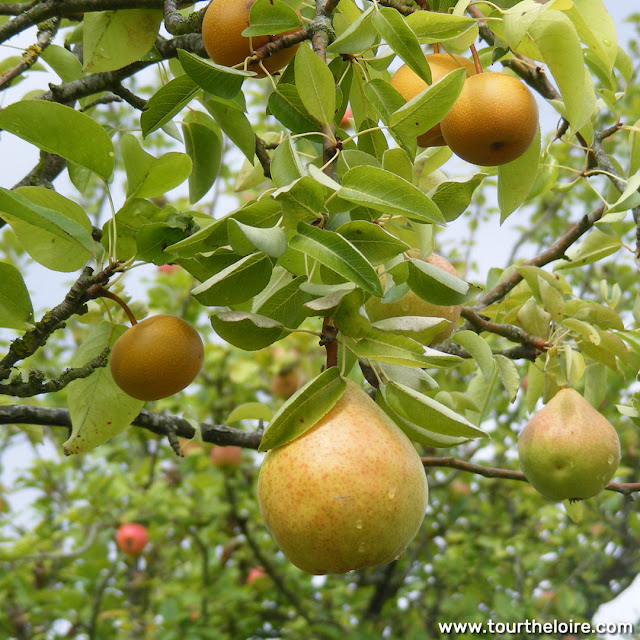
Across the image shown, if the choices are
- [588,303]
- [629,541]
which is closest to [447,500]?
[629,541]

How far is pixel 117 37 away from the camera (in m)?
1.37

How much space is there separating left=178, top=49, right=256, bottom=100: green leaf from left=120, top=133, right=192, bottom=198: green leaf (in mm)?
166

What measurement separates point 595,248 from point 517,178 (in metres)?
0.67

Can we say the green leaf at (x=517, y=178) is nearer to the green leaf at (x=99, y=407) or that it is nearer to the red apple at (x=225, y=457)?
the green leaf at (x=99, y=407)

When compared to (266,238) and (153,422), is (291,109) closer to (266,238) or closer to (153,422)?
(266,238)

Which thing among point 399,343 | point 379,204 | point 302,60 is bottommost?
point 399,343

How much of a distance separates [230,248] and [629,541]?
3.68 meters

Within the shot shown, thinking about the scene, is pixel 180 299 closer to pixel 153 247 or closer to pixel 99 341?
pixel 99 341

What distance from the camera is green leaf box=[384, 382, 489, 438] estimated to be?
838mm

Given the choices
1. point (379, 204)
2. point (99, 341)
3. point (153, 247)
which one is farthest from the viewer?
point (99, 341)

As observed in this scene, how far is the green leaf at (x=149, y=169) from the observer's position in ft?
3.77

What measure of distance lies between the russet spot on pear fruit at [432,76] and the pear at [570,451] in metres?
0.70

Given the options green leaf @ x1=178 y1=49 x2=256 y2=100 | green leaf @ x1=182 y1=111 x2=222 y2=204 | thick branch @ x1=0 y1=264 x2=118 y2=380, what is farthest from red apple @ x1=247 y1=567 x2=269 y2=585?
green leaf @ x1=178 y1=49 x2=256 y2=100

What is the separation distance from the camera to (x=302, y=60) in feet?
2.91
